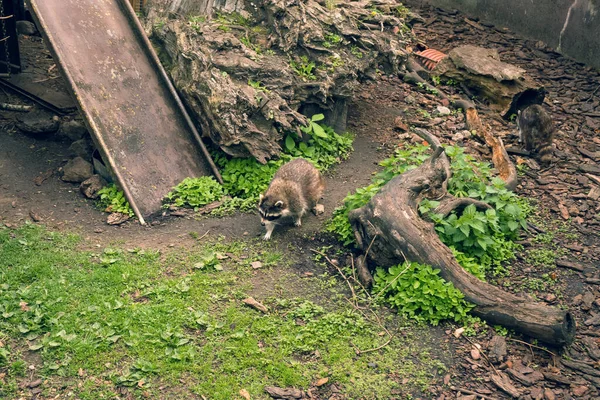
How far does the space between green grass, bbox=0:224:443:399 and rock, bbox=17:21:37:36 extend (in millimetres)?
5627

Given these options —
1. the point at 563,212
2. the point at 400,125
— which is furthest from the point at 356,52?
the point at 563,212

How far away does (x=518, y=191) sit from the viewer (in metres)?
9.44

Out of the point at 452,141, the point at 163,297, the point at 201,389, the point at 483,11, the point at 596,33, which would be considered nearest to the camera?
the point at 201,389

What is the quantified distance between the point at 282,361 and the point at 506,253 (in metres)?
3.17

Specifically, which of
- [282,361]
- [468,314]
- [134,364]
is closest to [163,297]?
[134,364]

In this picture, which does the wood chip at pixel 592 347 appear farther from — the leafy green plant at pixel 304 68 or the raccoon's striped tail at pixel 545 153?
the leafy green plant at pixel 304 68

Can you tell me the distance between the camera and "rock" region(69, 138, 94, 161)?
9336 mm

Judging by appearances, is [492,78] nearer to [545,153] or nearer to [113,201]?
[545,153]

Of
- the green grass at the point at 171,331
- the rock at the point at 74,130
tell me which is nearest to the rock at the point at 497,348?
the green grass at the point at 171,331

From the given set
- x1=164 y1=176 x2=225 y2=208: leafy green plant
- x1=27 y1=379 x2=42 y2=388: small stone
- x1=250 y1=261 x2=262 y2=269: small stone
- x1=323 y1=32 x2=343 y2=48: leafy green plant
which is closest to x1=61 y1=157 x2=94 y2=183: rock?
x1=164 y1=176 x2=225 y2=208: leafy green plant

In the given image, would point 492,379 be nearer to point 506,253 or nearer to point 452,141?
point 506,253

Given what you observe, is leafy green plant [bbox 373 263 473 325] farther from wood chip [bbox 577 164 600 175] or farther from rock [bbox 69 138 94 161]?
rock [bbox 69 138 94 161]

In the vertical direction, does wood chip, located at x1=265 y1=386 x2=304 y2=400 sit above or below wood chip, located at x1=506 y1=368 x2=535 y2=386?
below

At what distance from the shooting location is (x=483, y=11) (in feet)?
46.8
